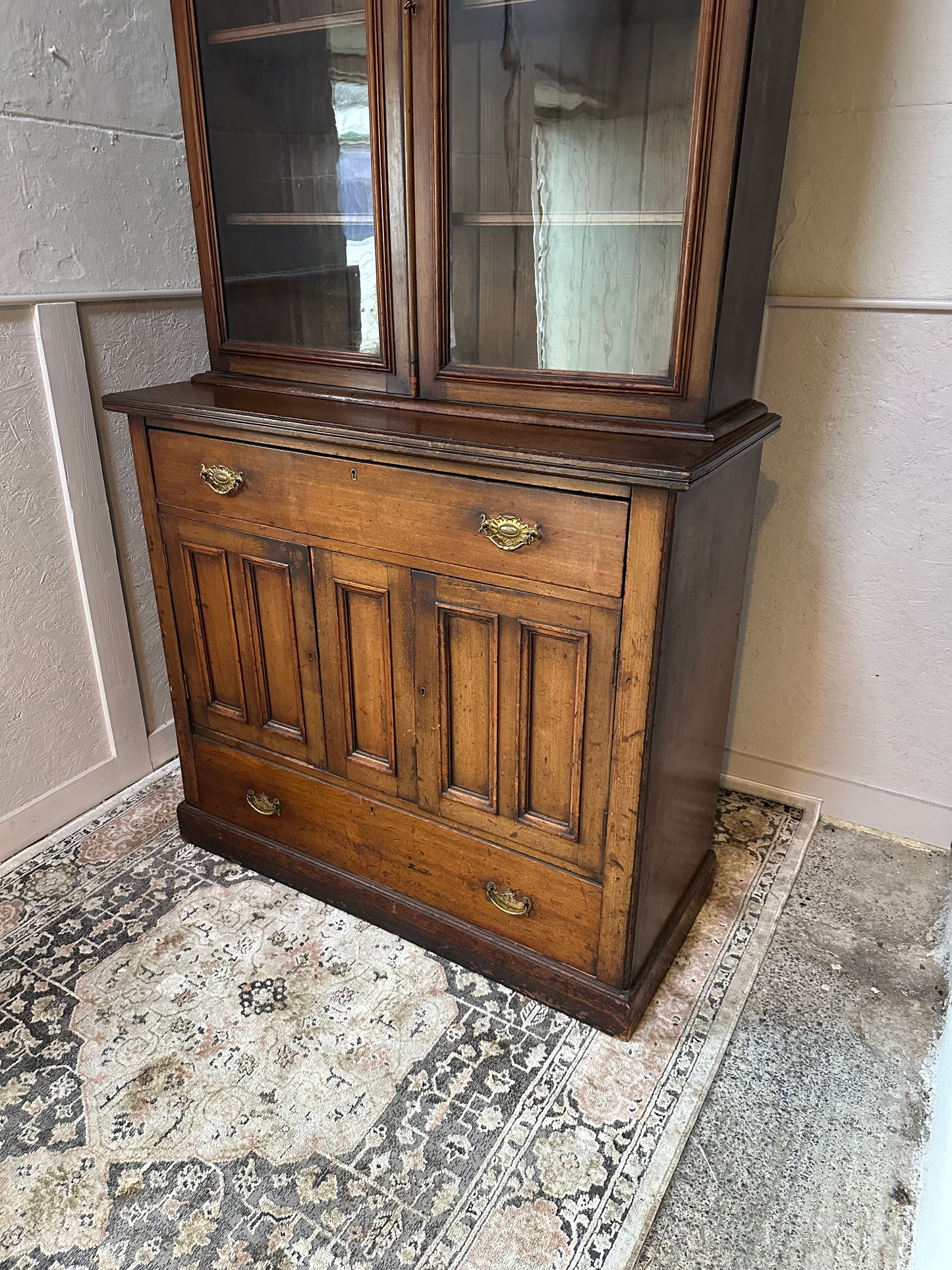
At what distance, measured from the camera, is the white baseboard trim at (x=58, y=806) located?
1.90m

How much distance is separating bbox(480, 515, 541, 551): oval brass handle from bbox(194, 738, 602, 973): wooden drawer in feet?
1.79

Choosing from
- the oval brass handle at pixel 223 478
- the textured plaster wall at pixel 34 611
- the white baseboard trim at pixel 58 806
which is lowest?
the white baseboard trim at pixel 58 806

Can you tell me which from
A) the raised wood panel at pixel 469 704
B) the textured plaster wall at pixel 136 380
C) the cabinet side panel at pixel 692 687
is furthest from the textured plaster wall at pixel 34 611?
the cabinet side panel at pixel 692 687

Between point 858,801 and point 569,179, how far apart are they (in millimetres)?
1448

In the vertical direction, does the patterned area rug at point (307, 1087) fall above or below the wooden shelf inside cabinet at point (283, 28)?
below

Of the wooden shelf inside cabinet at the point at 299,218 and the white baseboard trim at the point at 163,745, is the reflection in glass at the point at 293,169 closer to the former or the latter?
the wooden shelf inside cabinet at the point at 299,218

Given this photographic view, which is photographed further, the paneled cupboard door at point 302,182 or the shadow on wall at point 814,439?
the shadow on wall at point 814,439

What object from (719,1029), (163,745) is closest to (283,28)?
(163,745)

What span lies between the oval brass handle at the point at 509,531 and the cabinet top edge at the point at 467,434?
0.27 ft

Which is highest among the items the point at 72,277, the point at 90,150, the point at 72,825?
the point at 90,150

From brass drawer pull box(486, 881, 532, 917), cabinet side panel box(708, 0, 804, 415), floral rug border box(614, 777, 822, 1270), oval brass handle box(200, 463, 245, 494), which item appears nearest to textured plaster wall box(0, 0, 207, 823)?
oval brass handle box(200, 463, 245, 494)

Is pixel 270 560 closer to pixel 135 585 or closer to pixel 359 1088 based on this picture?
pixel 135 585

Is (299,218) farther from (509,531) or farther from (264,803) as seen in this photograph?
(264,803)

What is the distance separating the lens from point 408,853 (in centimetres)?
162
